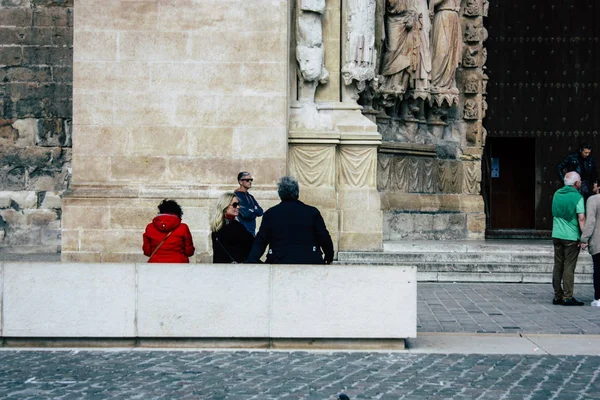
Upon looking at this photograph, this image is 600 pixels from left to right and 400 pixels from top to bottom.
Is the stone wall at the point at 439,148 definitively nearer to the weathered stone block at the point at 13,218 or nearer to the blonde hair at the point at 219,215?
the weathered stone block at the point at 13,218

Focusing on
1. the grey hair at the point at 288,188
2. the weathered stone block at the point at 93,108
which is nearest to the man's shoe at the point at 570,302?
A: the grey hair at the point at 288,188

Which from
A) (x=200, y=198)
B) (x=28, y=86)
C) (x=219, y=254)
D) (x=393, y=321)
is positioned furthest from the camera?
(x=28, y=86)

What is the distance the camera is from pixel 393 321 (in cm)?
898

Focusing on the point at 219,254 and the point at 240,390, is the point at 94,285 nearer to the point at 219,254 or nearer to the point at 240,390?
the point at 219,254

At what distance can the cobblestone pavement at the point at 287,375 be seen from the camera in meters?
7.20

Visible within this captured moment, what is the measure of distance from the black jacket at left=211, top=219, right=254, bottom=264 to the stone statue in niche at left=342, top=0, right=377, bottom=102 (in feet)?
21.5

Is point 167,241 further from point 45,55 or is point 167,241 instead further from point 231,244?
point 45,55

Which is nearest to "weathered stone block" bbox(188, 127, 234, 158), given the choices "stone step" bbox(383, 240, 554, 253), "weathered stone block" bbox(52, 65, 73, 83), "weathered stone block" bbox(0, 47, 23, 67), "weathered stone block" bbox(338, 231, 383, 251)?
"weathered stone block" bbox(338, 231, 383, 251)

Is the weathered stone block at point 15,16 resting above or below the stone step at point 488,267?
above

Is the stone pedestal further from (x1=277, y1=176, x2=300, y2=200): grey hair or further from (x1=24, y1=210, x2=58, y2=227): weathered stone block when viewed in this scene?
(x1=277, y1=176, x2=300, y2=200): grey hair

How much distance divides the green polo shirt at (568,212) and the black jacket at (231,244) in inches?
161

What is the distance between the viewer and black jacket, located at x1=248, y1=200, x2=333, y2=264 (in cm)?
924

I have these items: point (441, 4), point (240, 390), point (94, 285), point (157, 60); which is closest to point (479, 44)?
point (441, 4)

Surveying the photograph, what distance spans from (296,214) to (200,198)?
5.63 m
